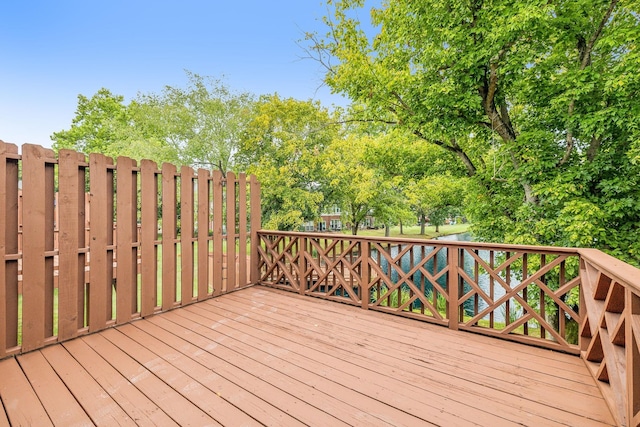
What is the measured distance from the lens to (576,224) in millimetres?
4344

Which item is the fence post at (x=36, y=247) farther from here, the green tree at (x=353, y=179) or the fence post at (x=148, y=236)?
the green tree at (x=353, y=179)

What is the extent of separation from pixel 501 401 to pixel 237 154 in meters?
13.3

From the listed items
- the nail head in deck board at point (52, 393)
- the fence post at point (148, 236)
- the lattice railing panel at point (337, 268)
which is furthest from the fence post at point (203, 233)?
the nail head in deck board at point (52, 393)

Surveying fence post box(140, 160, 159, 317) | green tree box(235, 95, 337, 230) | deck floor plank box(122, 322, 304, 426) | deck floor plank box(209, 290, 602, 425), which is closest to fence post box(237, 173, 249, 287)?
fence post box(140, 160, 159, 317)

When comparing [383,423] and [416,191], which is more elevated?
[416,191]

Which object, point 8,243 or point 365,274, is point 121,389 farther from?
point 365,274

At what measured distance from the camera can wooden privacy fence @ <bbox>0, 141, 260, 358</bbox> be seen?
2305 millimetres

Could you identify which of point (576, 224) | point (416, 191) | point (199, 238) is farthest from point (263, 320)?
point (416, 191)

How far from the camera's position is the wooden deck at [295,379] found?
1594mm

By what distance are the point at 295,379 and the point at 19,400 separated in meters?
1.66

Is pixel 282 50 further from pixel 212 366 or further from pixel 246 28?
pixel 212 366

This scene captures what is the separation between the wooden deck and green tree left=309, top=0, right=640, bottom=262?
3.57 m

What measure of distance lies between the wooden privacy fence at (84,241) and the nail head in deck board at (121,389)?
380 mm

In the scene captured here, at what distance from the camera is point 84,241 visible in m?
2.65
